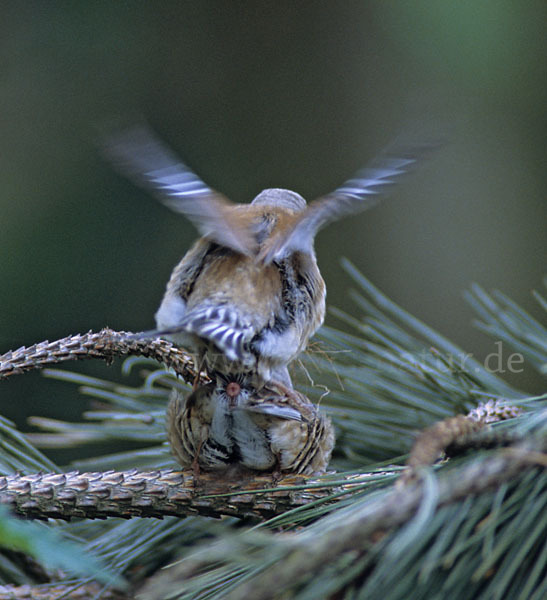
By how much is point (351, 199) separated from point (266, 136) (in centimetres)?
313

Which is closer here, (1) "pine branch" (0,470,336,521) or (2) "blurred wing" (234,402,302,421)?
(1) "pine branch" (0,470,336,521)

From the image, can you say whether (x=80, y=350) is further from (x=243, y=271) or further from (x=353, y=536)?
(x=353, y=536)

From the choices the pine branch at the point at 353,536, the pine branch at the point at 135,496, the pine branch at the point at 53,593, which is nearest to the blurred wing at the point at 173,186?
the pine branch at the point at 135,496

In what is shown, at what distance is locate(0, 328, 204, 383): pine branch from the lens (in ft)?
4.03

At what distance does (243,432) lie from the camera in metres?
1.30

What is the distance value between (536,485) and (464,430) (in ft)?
0.30

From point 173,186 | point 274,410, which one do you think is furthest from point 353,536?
point 173,186

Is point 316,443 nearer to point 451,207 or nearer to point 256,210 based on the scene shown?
point 256,210

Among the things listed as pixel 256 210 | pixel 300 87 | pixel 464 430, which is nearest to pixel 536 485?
pixel 464 430

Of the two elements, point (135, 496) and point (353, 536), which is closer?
point (353, 536)

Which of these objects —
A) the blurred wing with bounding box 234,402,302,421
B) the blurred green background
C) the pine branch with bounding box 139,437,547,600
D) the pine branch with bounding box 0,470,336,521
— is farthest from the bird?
the blurred green background

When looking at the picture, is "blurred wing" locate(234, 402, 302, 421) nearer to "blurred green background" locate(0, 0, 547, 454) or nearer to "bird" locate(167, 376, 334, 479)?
"bird" locate(167, 376, 334, 479)

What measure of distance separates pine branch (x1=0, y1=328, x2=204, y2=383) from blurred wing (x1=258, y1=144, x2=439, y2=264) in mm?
268

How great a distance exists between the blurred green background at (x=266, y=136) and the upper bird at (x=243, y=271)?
7.87 ft
